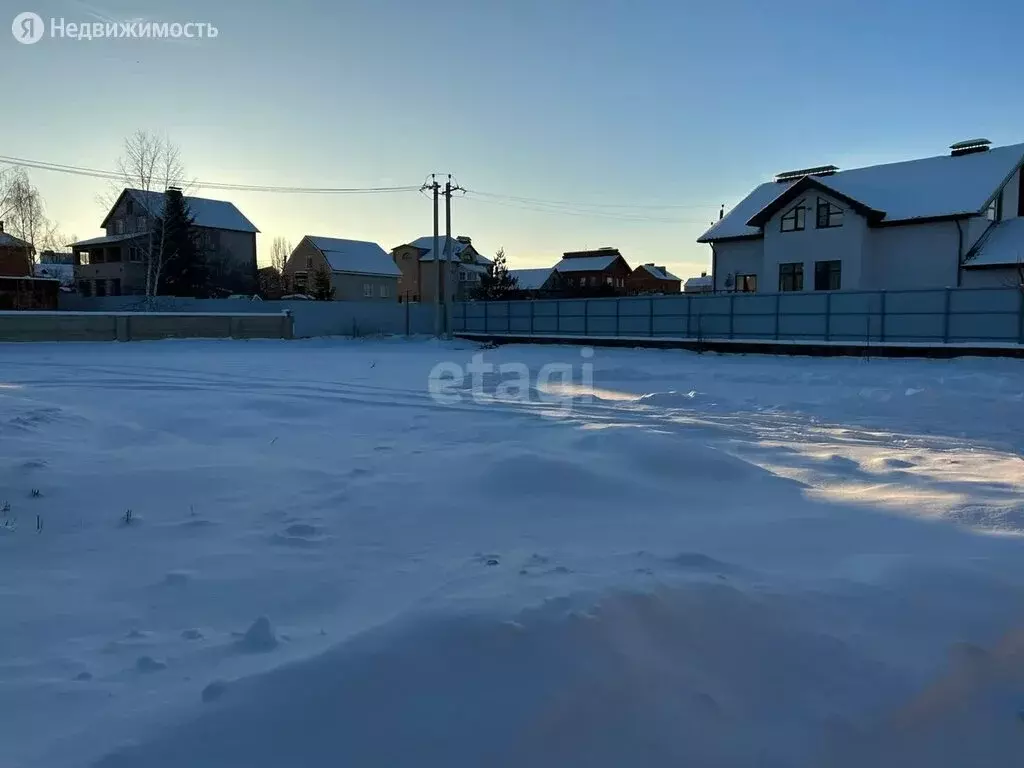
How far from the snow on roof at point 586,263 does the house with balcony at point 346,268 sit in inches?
966

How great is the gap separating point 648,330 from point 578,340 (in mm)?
3416

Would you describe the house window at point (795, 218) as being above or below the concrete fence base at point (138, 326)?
above

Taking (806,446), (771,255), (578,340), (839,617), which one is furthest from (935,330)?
(839,617)

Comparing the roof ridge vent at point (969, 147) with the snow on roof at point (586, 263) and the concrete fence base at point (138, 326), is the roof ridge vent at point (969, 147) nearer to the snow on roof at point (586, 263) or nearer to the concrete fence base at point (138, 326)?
the concrete fence base at point (138, 326)

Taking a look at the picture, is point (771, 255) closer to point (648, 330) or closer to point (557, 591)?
point (648, 330)

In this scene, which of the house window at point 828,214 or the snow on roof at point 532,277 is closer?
the house window at point 828,214

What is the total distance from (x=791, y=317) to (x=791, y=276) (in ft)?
18.8

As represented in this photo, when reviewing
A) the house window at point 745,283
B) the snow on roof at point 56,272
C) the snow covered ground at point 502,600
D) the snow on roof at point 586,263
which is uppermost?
the snow on roof at point 586,263

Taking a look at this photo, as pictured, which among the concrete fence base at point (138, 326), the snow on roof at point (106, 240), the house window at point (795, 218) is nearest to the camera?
the concrete fence base at point (138, 326)

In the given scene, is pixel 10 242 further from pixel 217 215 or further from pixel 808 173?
pixel 808 173

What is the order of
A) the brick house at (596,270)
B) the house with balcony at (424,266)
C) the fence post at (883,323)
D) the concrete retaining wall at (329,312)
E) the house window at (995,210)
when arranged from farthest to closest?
the brick house at (596,270) → the house with balcony at (424,266) → the concrete retaining wall at (329,312) → the house window at (995,210) → the fence post at (883,323)

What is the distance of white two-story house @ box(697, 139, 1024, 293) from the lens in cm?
2797

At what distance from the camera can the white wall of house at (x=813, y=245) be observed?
29.8 metres

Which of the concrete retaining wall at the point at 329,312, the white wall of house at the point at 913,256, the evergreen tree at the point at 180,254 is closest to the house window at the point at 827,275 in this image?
the white wall of house at the point at 913,256
